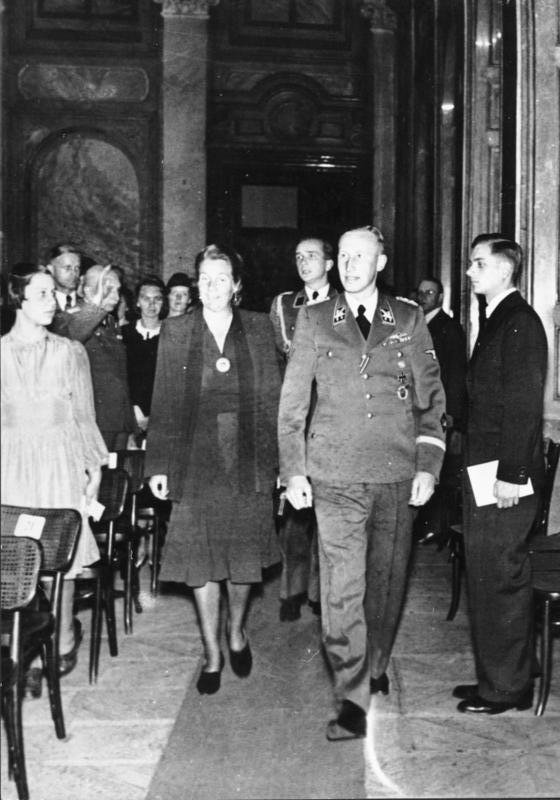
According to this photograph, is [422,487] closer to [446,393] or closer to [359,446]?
[359,446]

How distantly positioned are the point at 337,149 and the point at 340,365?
886 cm

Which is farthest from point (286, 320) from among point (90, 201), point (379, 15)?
point (379, 15)

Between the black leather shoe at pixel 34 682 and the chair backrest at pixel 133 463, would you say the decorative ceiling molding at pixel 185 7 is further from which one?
the black leather shoe at pixel 34 682

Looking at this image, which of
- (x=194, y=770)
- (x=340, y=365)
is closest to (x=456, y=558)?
(x=340, y=365)

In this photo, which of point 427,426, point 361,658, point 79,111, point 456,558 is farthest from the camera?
point 79,111

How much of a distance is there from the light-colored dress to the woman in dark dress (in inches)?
14.4

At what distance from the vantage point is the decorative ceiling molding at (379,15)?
1194 cm

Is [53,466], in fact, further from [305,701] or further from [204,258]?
[305,701]

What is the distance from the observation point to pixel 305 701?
4.22 metres

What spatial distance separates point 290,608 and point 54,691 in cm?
199

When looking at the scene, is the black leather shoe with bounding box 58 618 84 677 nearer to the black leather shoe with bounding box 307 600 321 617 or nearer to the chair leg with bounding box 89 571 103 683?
the chair leg with bounding box 89 571 103 683

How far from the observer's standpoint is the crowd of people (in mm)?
3811

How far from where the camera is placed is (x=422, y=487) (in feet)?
12.8

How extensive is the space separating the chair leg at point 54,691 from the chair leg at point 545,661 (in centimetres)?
198
